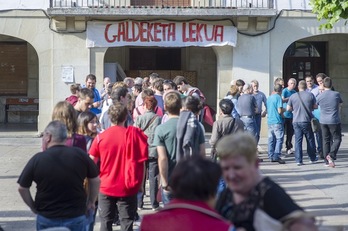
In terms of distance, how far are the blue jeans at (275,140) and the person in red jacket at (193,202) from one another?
11.6m

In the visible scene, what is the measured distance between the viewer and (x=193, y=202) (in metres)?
3.86

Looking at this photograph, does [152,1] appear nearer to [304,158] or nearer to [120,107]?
[304,158]

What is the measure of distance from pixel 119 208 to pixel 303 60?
1745cm

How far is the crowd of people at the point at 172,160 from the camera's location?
392 centimetres

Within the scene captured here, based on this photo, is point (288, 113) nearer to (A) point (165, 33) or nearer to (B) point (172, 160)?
(A) point (165, 33)

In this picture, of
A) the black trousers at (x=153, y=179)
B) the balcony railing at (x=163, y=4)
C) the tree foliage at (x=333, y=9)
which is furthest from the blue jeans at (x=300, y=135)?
the balcony railing at (x=163, y=4)

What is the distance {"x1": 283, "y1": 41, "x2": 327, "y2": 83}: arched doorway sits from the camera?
24453 millimetres

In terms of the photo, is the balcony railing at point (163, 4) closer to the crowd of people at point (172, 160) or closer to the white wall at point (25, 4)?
the white wall at point (25, 4)

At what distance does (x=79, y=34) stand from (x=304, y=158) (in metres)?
7.16

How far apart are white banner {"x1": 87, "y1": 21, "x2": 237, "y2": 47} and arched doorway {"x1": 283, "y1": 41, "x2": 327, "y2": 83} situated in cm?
481

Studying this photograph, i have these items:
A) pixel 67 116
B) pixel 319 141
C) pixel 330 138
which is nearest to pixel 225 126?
pixel 67 116

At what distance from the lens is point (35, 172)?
6.14 meters

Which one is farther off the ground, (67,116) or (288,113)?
(67,116)

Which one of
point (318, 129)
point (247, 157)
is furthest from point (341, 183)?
point (247, 157)
